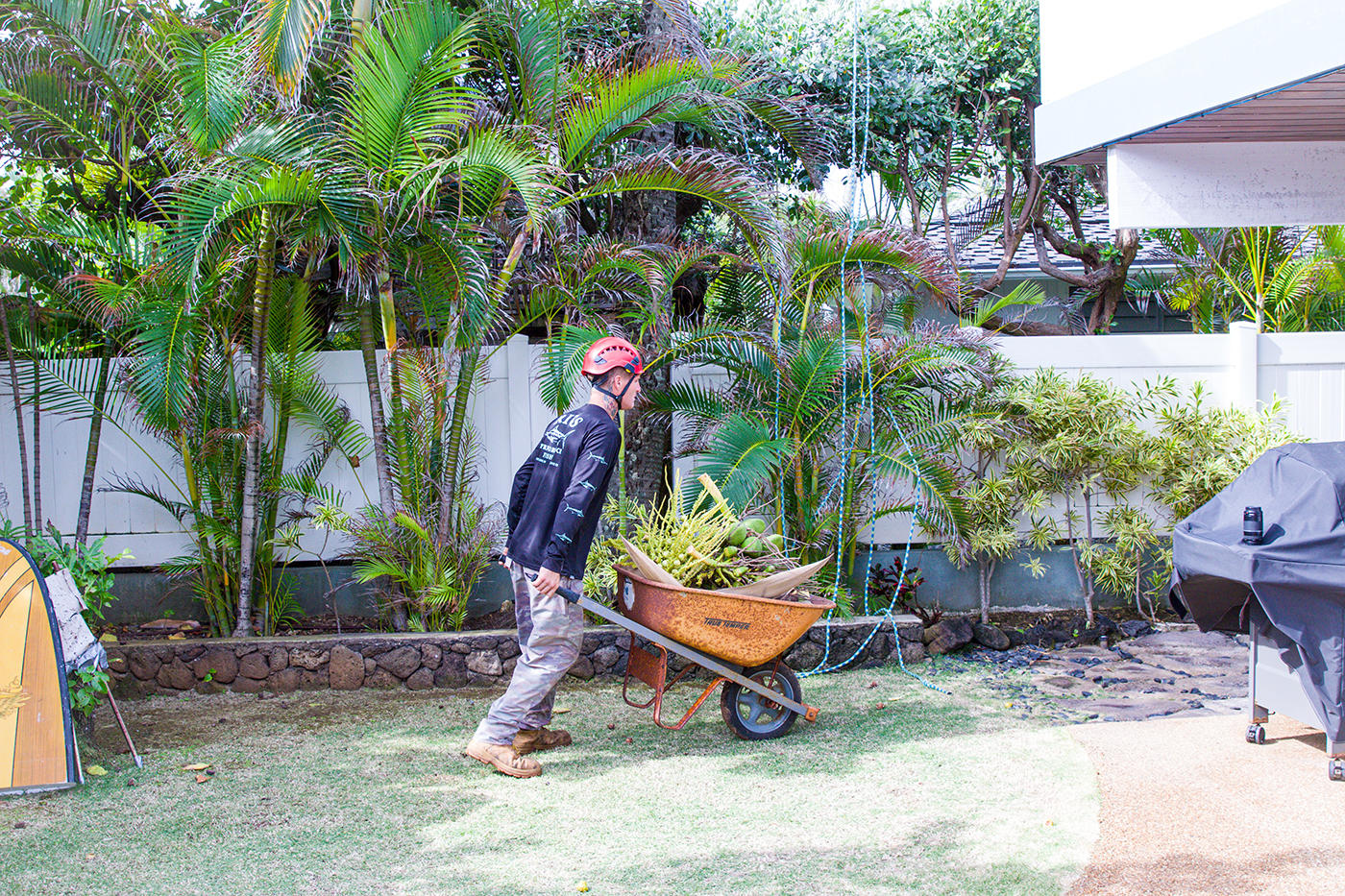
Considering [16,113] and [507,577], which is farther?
[507,577]

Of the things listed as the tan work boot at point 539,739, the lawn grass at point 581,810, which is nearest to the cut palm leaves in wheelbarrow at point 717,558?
the lawn grass at point 581,810

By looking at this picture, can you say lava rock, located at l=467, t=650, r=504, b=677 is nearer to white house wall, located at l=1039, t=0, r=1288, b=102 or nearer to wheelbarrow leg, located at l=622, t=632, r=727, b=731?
wheelbarrow leg, located at l=622, t=632, r=727, b=731

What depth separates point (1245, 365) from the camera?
7.41 metres

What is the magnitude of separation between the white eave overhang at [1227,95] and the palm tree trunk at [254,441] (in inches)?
175

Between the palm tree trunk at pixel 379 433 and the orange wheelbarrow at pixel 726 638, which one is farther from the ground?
the palm tree trunk at pixel 379 433

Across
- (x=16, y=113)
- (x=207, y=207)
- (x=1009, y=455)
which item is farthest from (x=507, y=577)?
(x=16, y=113)

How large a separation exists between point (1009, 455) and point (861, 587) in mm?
1324

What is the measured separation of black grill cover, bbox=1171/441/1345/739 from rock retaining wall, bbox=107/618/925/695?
115 inches

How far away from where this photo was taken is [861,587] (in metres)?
7.32

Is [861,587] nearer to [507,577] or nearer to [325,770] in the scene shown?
[507,577]

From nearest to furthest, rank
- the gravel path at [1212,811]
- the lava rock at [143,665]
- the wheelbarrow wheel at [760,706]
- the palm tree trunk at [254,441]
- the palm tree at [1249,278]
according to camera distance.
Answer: the gravel path at [1212,811] → the wheelbarrow wheel at [760,706] → the palm tree trunk at [254,441] → the lava rock at [143,665] → the palm tree at [1249,278]

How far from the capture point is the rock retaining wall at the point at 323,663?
621cm

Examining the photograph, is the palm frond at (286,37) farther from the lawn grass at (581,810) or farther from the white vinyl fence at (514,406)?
the lawn grass at (581,810)

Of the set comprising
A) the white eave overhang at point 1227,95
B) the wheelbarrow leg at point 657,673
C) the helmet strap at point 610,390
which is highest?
the white eave overhang at point 1227,95
